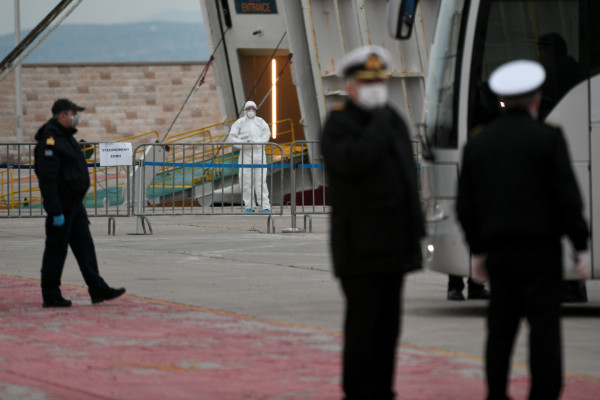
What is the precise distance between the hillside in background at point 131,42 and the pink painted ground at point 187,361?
129349 mm

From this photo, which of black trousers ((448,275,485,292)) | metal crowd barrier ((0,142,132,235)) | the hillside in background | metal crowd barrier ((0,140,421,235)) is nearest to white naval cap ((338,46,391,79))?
black trousers ((448,275,485,292))

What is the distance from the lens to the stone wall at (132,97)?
40.7 metres

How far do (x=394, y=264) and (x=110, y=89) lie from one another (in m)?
36.5

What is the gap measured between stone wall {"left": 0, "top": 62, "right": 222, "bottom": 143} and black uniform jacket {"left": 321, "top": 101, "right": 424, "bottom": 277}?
3566 centimetres

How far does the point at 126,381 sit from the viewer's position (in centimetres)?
673

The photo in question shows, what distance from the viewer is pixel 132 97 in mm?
41125

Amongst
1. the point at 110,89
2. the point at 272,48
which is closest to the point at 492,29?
the point at 272,48

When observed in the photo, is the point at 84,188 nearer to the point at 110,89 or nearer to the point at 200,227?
the point at 200,227

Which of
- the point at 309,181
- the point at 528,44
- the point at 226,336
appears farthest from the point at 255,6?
the point at 226,336

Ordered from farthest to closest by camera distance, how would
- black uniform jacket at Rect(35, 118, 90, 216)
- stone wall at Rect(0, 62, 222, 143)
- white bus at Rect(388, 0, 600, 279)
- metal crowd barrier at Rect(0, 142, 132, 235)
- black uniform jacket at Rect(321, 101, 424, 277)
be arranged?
1. stone wall at Rect(0, 62, 222, 143)
2. metal crowd barrier at Rect(0, 142, 132, 235)
3. black uniform jacket at Rect(35, 118, 90, 216)
4. white bus at Rect(388, 0, 600, 279)
5. black uniform jacket at Rect(321, 101, 424, 277)

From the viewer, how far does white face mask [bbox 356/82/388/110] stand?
17.0ft

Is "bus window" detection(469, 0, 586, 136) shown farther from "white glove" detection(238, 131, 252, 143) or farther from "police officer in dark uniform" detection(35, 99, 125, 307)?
"white glove" detection(238, 131, 252, 143)

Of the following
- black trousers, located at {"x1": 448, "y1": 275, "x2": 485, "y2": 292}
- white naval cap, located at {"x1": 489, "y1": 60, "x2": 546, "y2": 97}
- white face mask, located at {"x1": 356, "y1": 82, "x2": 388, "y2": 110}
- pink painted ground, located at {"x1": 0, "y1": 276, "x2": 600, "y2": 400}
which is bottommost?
pink painted ground, located at {"x1": 0, "y1": 276, "x2": 600, "y2": 400}

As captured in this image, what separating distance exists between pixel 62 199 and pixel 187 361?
2.86m
